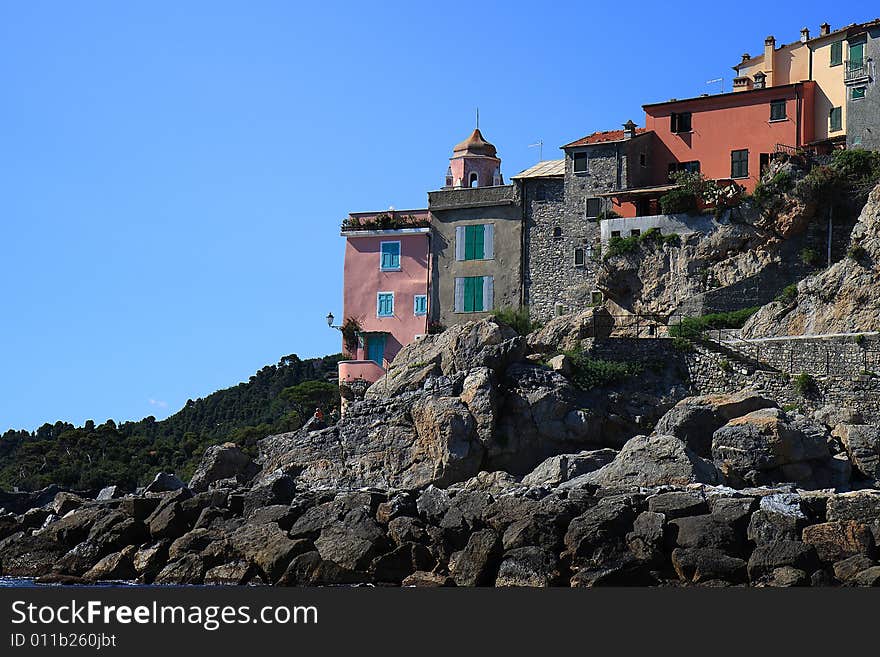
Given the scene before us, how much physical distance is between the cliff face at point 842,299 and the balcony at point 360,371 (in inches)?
500

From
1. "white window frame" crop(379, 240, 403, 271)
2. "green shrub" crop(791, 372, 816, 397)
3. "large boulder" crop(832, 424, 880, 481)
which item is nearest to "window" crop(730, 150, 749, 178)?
"green shrub" crop(791, 372, 816, 397)

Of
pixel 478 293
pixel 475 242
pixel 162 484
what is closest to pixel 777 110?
pixel 475 242

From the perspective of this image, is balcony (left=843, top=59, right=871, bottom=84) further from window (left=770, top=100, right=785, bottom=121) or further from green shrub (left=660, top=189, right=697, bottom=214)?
green shrub (left=660, top=189, right=697, bottom=214)

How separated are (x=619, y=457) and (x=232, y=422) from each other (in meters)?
45.9

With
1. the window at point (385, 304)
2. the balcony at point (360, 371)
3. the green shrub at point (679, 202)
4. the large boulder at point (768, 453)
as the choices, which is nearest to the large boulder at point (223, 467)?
the balcony at point (360, 371)

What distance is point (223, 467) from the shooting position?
4575cm

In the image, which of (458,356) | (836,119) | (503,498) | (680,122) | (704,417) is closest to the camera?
(503,498)

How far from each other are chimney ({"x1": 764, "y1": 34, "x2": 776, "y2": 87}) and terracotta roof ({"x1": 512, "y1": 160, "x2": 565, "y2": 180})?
7.33m

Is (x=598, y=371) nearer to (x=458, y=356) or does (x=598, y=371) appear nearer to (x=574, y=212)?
(x=458, y=356)

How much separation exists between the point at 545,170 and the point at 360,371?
9318 millimetres

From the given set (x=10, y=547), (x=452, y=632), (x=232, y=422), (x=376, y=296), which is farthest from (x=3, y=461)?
(x=452, y=632)

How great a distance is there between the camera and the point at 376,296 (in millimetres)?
53844

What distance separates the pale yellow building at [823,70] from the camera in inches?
1914

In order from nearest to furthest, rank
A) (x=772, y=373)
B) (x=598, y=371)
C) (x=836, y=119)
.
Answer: (x=772, y=373)
(x=598, y=371)
(x=836, y=119)
